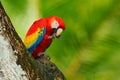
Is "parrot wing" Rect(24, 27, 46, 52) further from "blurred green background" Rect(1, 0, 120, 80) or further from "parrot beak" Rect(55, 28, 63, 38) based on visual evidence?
"blurred green background" Rect(1, 0, 120, 80)

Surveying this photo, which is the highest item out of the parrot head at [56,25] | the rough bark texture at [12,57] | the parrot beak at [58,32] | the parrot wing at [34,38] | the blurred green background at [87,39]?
the blurred green background at [87,39]

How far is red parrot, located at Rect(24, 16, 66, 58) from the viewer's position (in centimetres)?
→ 128

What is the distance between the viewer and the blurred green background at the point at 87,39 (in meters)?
1.78

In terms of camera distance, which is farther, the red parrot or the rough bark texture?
the red parrot

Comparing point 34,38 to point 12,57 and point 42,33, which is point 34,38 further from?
point 12,57

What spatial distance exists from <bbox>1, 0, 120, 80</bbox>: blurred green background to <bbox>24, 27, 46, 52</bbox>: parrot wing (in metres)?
0.47

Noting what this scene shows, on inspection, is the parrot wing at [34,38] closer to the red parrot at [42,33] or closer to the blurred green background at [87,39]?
the red parrot at [42,33]

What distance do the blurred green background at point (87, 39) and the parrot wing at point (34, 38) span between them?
47 cm

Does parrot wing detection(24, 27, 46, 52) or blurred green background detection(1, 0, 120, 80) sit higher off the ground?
blurred green background detection(1, 0, 120, 80)

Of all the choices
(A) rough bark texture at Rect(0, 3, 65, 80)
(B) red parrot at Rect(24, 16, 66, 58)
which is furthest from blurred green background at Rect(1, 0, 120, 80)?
(A) rough bark texture at Rect(0, 3, 65, 80)

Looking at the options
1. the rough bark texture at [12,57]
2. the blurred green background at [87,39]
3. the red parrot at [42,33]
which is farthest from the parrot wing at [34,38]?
the blurred green background at [87,39]

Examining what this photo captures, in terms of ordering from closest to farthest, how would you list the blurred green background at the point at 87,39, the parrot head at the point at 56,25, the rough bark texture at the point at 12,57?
the rough bark texture at the point at 12,57, the parrot head at the point at 56,25, the blurred green background at the point at 87,39

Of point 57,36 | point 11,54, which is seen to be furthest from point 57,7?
point 11,54

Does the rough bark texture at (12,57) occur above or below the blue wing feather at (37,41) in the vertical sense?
below
